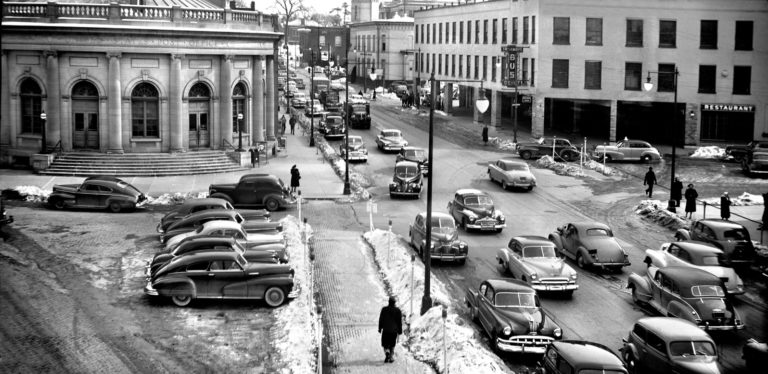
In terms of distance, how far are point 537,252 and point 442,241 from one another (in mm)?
3795

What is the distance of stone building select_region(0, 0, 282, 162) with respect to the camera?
5019cm

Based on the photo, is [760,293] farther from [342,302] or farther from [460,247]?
[342,302]

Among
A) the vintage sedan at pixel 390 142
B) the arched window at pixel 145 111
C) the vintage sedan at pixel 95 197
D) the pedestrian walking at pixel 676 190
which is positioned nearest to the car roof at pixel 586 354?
the pedestrian walking at pixel 676 190

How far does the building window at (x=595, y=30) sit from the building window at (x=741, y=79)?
32.5ft

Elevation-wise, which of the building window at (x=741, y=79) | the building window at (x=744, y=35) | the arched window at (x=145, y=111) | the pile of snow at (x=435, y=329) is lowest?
the pile of snow at (x=435, y=329)

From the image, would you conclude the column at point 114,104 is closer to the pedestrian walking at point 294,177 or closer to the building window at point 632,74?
the pedestrian walking at point 294,177

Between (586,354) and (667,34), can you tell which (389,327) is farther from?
(667,34)

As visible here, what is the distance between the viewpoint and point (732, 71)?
219ft

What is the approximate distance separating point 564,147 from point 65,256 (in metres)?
35.9

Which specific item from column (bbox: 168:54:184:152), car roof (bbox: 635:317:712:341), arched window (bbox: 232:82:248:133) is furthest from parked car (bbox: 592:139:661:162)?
car roof (bbox: 635:317:712:341)

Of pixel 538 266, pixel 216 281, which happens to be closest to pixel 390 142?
pixel 538 266

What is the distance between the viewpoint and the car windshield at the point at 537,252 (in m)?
29.3

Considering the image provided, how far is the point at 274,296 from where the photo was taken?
26.0 metres

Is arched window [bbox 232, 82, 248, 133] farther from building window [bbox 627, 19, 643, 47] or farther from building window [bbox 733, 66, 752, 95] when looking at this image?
building window [bbox 733, 66, 752, 95]
